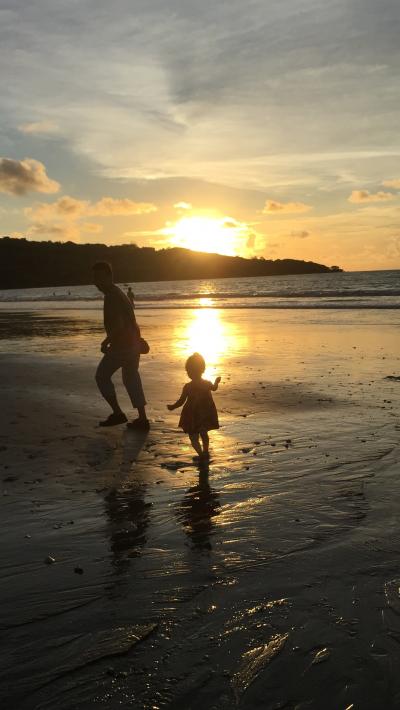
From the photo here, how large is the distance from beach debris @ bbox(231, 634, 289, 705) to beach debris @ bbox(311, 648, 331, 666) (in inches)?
7.3

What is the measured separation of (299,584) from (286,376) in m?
8.79

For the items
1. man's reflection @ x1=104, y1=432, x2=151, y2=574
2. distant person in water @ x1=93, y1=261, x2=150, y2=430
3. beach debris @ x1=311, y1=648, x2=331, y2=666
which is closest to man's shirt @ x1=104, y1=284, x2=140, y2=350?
distant person in water @ x1=93, y1=261, x2=150, y2=430

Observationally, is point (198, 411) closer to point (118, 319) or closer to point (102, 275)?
point (118, 319)

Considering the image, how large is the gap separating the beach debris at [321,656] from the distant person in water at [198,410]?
3584mm

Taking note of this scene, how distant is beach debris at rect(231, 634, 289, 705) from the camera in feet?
8.93

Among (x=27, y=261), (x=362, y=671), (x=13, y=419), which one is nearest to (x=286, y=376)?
(x=13, y=419)

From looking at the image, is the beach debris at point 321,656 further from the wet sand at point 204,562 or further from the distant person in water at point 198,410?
the distant person in water at point 198,410

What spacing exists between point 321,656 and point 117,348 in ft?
18.8

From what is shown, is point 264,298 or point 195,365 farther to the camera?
point 264,298

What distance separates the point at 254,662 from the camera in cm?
288

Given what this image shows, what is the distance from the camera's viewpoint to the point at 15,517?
15.9ft

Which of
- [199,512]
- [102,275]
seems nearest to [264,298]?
[102,275]

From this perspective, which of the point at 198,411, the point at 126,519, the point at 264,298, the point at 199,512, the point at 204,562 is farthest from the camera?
the point at 264,298

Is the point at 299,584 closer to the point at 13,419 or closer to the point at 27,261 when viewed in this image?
the point at 13,419
